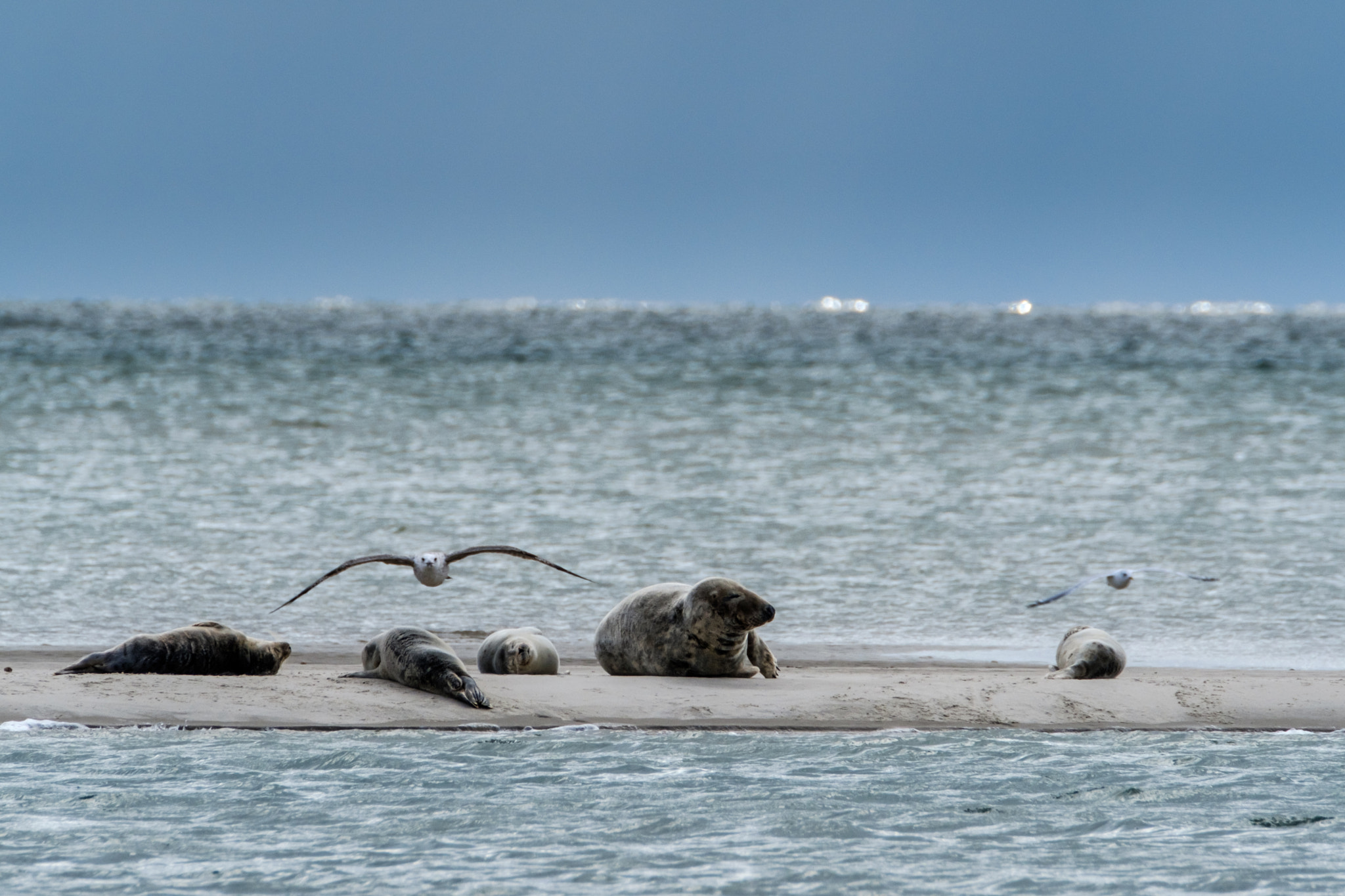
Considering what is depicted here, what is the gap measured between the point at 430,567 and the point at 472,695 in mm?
1539

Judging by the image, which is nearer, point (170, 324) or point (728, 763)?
point (728, 763)

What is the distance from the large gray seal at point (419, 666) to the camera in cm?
734

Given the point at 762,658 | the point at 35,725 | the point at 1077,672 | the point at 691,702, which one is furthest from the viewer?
the point at 762,658

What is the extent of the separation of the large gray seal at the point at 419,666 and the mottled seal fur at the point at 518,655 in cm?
46

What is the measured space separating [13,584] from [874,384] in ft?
Answer: 85.1

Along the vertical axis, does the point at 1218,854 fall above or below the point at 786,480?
below

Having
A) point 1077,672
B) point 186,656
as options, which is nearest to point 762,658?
point 1077,672

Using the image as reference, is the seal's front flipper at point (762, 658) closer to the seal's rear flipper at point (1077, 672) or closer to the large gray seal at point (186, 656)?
the seal's rear flipper at point (1077, 672)

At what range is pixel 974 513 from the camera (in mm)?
16609

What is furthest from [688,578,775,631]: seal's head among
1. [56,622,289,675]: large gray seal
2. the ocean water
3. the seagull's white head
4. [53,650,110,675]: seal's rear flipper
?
[53,650,110,675]: seal's rear flipper

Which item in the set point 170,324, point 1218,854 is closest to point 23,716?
point 1218,854

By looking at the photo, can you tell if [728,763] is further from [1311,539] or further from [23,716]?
[1311,539]

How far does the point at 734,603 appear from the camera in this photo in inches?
308

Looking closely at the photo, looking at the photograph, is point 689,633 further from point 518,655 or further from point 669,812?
point 669,812
